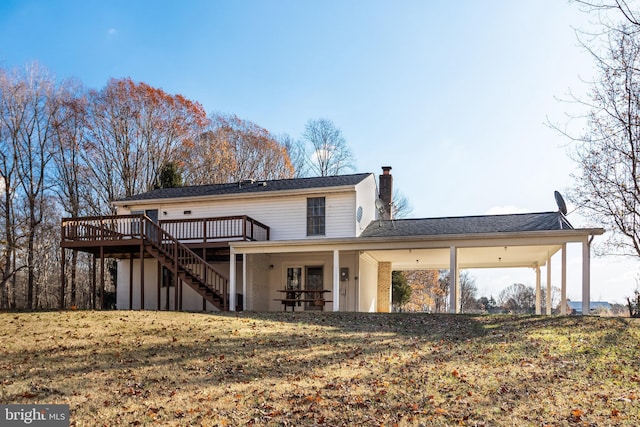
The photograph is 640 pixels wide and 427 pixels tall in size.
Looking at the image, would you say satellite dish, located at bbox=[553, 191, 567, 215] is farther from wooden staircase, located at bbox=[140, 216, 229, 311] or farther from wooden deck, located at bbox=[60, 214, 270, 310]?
wooden staircase, located at bbox=[140, 216, 229, 311]

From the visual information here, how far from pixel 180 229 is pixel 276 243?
517 centimetres

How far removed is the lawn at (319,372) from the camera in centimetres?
770

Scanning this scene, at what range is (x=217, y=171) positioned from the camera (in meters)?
38.9

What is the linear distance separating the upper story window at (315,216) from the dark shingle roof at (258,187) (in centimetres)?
60

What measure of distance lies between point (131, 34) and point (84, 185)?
53.2 feet

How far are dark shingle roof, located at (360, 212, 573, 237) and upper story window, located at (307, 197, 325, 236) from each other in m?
1.80

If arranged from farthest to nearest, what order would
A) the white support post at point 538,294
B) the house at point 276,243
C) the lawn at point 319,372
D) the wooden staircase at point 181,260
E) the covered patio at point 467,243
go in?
the white support post at point 538,294 → the wooden staircase at point 181,260 → the house at point 276,243 → the covered patio at point 467,243 → the lawn at point 319,372

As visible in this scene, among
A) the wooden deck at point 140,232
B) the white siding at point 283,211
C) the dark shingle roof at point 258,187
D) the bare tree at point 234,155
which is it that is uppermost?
the bare tree at point 234,155

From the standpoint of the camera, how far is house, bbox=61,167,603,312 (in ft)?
66.1

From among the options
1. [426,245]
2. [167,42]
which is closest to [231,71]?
[167,42]

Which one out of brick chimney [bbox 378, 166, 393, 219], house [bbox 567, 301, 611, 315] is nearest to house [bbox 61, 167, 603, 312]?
brick chimney [bbox 378, 166, 393, 219]

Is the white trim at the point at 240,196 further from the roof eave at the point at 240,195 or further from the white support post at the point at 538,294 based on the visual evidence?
the white support post at the point at 538,294

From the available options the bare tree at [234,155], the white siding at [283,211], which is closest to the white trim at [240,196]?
the white siding at [283,211]

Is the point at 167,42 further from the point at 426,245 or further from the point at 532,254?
the point at 532,254
